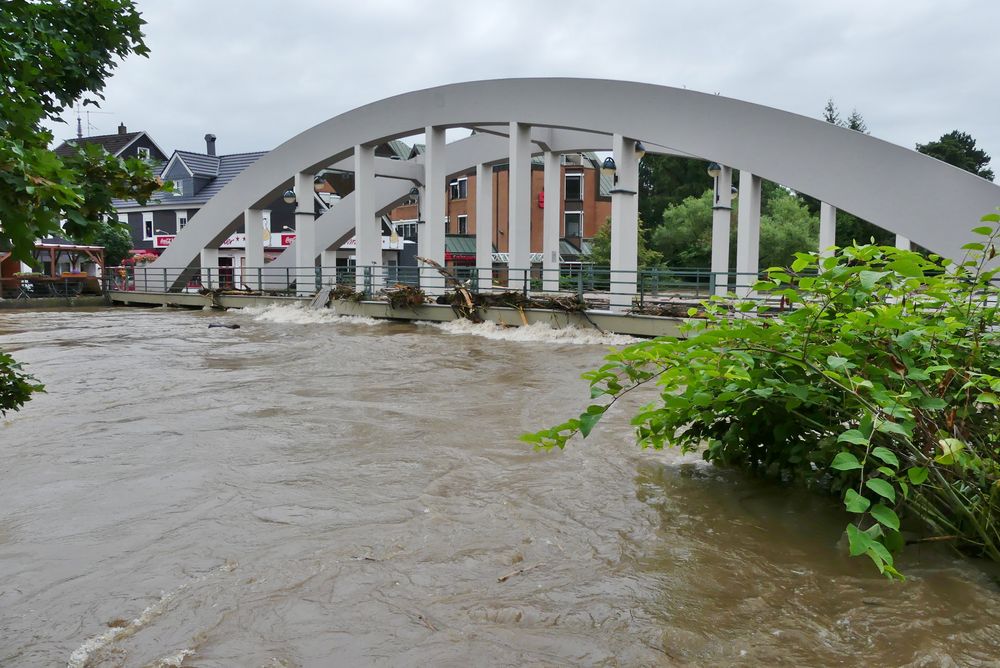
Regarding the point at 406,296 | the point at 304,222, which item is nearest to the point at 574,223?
the point at 304,222

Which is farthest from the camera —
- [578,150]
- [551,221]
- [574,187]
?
[574,187]

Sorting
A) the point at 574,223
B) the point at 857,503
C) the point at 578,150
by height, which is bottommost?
the point at 857,503

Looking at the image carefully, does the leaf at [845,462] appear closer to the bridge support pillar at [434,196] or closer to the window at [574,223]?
the bridge support pillar at [434,196]

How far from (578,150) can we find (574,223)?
81.0 feet

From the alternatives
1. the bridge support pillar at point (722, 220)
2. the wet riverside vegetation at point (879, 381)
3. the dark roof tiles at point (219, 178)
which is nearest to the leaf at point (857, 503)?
the wet riverside vegetation at point (879, 381)

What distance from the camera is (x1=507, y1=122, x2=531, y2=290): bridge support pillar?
738 inches

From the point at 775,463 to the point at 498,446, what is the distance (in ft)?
7.39

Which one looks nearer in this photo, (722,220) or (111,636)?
(111,636)

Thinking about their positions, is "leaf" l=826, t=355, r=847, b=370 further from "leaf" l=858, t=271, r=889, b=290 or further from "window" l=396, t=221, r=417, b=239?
"window" l=396, t=221, r=417, b=239

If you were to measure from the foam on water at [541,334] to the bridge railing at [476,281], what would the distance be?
0.85 m

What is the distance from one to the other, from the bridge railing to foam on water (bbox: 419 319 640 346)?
0.85 metres

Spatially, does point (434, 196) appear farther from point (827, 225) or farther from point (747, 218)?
point (827, 225)

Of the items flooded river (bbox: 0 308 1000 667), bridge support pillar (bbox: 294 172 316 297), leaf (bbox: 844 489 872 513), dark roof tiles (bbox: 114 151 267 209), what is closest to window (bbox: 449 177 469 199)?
dark roof tiles (bbox: 114 151 267 209)

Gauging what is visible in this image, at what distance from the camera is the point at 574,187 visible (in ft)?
150
